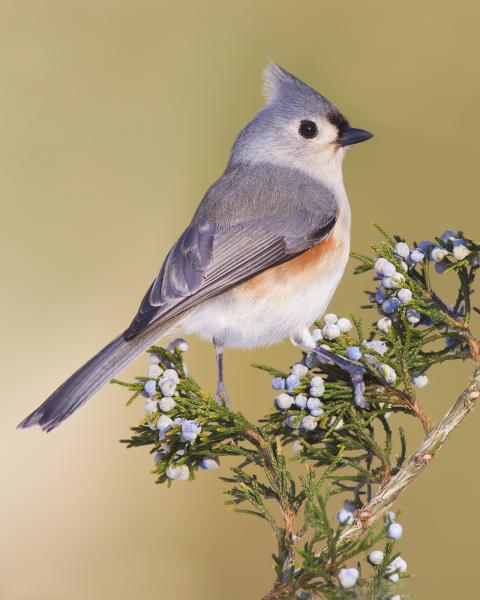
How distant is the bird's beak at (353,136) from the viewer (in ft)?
7.90

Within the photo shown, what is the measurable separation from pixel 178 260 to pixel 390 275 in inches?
24.9

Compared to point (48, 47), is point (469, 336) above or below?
below

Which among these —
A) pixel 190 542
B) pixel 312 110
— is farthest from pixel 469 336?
pixel 190 542

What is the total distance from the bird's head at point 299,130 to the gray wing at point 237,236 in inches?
5.1

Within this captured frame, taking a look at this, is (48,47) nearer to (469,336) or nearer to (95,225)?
(95,225)

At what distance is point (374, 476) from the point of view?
1.36 metres

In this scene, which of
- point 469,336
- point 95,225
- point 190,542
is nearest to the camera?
point 469,336

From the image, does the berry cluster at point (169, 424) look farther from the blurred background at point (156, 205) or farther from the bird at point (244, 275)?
the blurred background at point (156, 205)

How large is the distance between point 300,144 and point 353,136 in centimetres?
16

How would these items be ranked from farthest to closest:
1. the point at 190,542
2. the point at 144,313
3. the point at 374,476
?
1. the point at 190,542
2. the point at 144,313
3. the point at 374,476

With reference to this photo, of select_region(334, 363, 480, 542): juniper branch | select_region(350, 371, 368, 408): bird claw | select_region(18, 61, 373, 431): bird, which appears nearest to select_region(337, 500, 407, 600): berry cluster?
select_region(334, 363, 480, 542): juniper branch

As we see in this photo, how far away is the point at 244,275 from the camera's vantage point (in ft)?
6.42

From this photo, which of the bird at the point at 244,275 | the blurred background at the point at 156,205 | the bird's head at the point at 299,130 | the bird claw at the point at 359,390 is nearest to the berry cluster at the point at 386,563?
the bird claw at the point at 359,390

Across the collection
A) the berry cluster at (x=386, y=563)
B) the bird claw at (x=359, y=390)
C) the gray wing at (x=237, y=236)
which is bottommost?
the berry cluster at (x=386, y=563)
